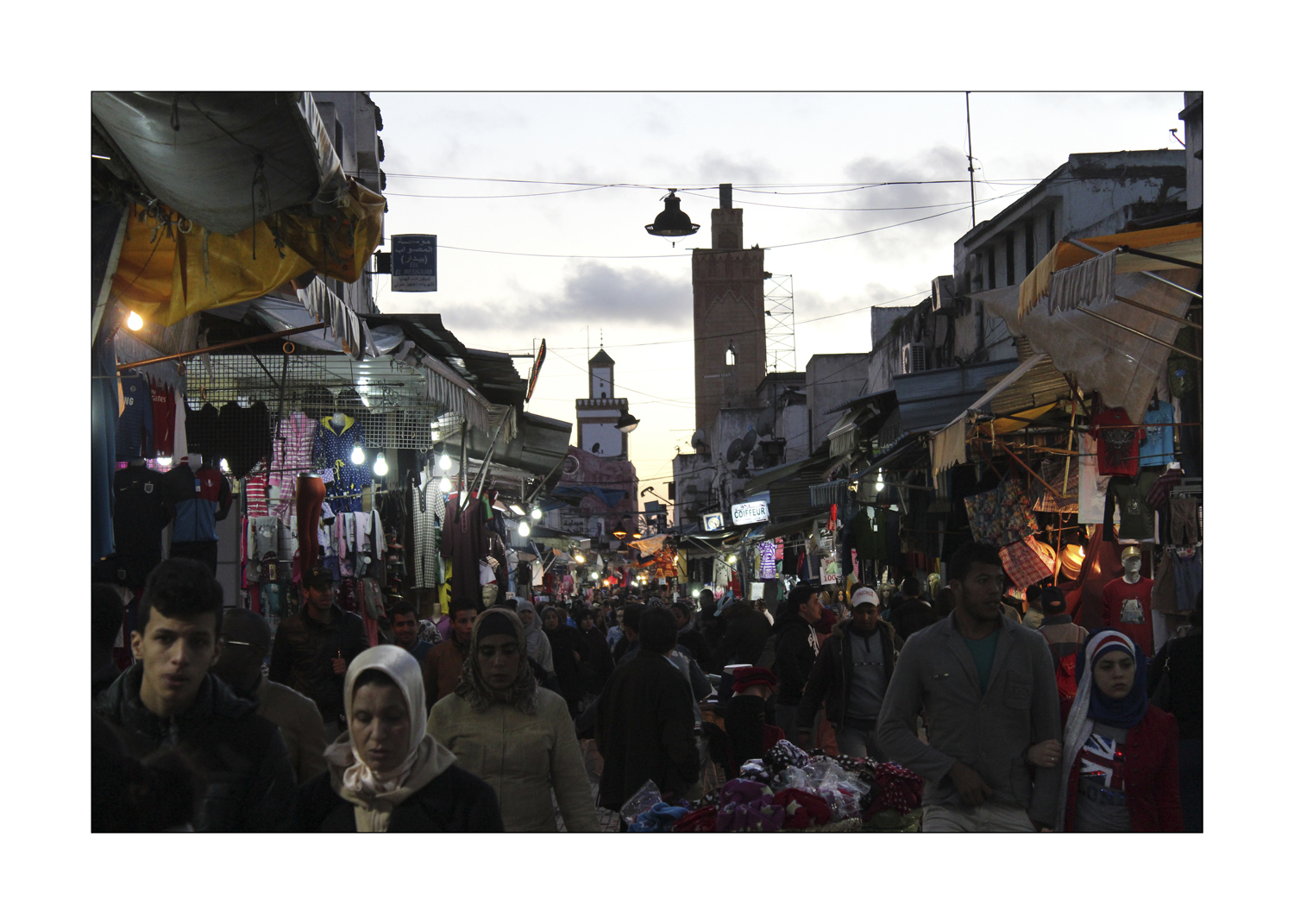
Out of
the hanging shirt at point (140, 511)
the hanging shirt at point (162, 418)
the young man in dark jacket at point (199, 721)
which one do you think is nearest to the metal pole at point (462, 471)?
the hanging shirt at point (162, 418)

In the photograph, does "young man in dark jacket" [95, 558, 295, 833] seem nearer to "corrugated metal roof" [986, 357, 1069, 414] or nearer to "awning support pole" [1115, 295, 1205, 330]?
"awning support pole" [1115, 295, 1205, 330]

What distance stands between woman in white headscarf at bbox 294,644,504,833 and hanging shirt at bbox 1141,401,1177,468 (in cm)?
772

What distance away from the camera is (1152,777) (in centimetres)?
444

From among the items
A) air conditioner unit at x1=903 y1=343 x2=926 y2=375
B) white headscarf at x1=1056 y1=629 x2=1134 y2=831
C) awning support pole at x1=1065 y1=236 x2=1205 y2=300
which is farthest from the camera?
air conditioner unit at x1=903 y1=343 x2=926 y2=375

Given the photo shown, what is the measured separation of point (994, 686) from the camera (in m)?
4.46

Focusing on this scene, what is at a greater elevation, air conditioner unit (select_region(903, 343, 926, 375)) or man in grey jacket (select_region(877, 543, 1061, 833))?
air conditioner unit (select_region(903, 343, 926, 375))

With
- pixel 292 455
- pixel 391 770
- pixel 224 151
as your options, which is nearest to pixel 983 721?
pixel 391 770

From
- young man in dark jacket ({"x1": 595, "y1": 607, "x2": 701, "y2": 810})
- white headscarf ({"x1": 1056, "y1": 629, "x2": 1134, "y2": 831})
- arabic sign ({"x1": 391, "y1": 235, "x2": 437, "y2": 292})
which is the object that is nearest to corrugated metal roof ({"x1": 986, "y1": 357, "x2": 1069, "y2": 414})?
young man in dark jacket ({"x1": 595, "y1": 607, "x2": 701, "y2": 810})

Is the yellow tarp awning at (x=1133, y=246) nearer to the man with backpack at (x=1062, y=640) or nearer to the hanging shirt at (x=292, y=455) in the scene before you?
the man with backpack at (x=1062, y=640)

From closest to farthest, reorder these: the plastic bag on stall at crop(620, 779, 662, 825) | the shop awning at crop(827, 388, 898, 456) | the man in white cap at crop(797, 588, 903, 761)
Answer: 1. the plastic bag on stall at crop(620, 779, 662, 825)
2. the man in white cap at crop(797, 588, 903, 761)
3. the shop awning at crop(827, 388, 898, 456)

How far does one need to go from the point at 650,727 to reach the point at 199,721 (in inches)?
138

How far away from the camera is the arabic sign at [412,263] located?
18.1 metres

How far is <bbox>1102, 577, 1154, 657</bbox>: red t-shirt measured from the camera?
984cm

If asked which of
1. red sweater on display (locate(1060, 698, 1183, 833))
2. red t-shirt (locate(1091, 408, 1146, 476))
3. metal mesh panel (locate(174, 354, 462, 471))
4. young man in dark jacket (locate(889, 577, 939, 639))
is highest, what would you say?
metal mesh panel (locate(174, 354, 462, 471))
